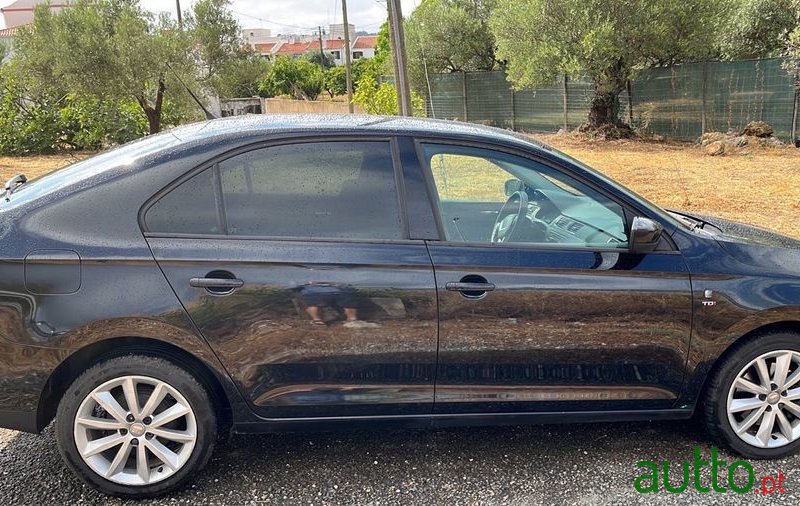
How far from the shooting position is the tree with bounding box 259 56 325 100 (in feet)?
171

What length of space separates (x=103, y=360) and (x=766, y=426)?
307cm

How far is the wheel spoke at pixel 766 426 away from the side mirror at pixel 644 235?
1.02 metres

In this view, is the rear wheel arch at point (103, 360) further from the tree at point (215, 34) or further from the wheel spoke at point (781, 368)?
the tree at point (215, 34)

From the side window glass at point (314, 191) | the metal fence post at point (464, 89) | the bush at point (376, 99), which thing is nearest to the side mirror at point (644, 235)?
the side window glass at point (314, 191)

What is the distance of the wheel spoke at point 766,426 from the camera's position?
3.08m

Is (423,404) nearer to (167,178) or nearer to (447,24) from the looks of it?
(167,178)

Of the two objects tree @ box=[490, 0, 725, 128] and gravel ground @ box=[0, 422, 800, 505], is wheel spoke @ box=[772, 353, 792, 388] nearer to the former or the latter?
gravel ground @ box=[0, 422, 800, 505]

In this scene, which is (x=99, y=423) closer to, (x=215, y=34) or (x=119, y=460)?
(x=119, y=460)

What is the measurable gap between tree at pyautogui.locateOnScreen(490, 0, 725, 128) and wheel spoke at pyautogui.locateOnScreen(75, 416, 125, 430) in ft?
52.7

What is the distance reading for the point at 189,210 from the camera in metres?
2.79

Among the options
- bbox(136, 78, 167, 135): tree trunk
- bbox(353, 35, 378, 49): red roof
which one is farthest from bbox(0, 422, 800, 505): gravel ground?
bbox(353, 35, 378, 49): red roof

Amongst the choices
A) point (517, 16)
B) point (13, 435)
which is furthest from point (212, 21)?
point (13, 435)

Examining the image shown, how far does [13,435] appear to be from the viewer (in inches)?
133

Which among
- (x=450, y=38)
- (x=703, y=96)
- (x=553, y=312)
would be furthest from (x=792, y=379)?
(x=450, y=38)
